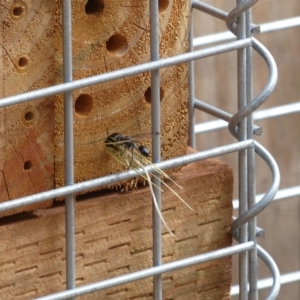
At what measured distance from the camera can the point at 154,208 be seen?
89 cm

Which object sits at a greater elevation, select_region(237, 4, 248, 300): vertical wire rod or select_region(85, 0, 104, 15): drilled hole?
select_region(85, 0, 104, 15): drilled hole

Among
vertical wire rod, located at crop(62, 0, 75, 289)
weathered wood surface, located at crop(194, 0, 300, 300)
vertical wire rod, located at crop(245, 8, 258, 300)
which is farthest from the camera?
weathered wood surface, located at crop(194, 0, 300, 300)

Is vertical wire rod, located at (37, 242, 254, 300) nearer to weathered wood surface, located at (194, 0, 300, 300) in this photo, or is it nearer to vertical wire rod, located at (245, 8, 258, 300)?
vertical wire rod, located at (245, 8, 258, 300)

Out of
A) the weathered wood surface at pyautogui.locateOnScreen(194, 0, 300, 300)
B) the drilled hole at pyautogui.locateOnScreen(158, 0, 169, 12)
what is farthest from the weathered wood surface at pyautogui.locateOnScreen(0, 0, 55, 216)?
the weathered wood surface at pyautogui.locateOnScreen(194, 0, 300, 300)

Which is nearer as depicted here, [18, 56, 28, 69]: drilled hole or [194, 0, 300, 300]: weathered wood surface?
[18, 56, 28, 69]: drilled hole

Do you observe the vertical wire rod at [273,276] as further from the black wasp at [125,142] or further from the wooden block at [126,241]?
the black wasp at [125,142]

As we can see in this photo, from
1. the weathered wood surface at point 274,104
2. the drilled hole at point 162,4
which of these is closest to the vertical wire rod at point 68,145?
the drilled hole at point 162,4

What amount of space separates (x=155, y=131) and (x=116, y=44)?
78mm

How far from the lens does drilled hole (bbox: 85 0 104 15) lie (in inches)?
34.2

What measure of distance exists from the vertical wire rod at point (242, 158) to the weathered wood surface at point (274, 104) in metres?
0.72

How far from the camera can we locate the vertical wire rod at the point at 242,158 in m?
0.90

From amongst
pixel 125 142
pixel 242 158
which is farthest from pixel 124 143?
pixel 242 158

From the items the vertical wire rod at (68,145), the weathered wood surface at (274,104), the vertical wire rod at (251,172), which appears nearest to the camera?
the vertical wire rod at (68,145)

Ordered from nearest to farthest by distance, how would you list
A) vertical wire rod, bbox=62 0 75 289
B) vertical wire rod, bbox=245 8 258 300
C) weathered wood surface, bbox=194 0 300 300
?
vertical wire rod, bbox=62 0 75 289 → vertical wire rod, bbox=245 8 258 300 → weathered wood surface, bbox=194 0 300 300
